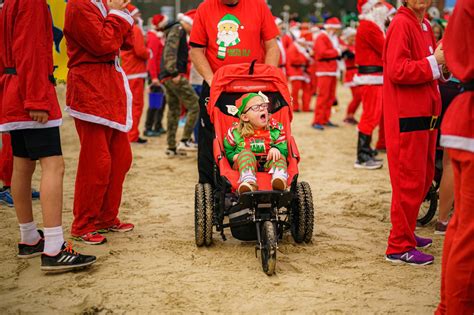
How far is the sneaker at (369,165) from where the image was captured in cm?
810

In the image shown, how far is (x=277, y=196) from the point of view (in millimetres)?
4312

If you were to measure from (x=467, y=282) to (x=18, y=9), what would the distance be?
3340 millimetres

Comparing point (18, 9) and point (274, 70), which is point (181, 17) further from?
point (18, 9)

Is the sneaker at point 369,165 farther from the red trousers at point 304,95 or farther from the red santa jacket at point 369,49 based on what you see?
the red trousers at point 304,95

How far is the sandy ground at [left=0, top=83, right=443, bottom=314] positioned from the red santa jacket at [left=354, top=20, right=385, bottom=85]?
214 centimetres

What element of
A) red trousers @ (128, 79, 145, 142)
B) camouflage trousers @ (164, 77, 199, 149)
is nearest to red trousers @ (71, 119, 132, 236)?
camouflage trousers @ (164, 77, 199, 149)

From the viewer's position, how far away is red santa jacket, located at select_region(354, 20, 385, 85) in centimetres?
774

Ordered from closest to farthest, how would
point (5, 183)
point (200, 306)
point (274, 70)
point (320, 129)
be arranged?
point (200, 306)
point (274, 70)
point (5, 183)
point (320, 129)

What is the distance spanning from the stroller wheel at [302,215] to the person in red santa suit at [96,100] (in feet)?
5.18

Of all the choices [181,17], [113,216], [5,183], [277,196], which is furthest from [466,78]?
[181,17]

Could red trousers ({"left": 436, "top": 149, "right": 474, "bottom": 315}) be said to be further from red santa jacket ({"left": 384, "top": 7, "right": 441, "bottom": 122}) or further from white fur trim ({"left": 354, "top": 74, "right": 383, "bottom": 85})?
white fur trim ({"left": 354, "top": 74, "right": 383, "bottom": 85})

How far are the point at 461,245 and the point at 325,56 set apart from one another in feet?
31.8

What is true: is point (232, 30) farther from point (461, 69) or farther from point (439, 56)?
point (461, 69)

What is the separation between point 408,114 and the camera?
13.9ft
